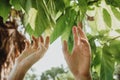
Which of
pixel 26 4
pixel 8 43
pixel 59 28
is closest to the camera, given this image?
pixel 26 4

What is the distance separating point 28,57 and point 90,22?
0.24 metres

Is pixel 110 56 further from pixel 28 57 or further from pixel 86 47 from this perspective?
pixel 28 57

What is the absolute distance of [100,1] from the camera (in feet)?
2.74

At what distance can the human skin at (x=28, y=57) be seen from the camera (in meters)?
0.95

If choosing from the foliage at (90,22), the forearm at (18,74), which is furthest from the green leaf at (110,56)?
the forearm at (18,74)

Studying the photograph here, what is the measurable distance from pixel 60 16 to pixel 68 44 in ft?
0.37

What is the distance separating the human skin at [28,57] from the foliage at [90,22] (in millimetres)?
136

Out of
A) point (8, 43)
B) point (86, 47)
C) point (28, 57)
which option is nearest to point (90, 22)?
point (86, 47)

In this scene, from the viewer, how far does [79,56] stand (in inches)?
36.0

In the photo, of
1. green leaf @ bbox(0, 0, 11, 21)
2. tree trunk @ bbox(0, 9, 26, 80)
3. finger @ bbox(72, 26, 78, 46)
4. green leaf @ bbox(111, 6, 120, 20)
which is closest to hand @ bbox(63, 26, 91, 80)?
finger @ bbox(72, 26, 78, 46)

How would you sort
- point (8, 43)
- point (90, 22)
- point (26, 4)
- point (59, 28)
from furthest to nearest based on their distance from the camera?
1. point (8, 43)
2. point (90, 22)
3. point (59, 28)
4. point (26, 4)

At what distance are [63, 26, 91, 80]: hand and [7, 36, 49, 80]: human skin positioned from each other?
0.09 meters

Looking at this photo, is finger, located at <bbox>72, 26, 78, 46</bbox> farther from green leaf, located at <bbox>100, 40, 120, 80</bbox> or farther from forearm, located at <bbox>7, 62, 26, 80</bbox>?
forearm, located at <bbox>7, 62, 26, 80</bbox>

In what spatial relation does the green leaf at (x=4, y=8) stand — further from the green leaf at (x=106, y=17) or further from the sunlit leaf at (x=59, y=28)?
the green leaf at (x=106, y=17)
